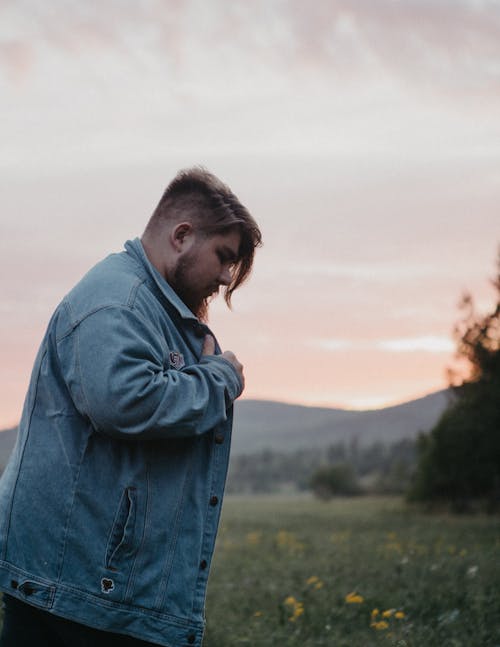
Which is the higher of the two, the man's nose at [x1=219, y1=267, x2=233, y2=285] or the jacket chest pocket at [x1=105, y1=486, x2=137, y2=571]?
the man's nose at [x1=219, y1=267, x2=233, y2=285]

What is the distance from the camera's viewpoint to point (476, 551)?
11219mm

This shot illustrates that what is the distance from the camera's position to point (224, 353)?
9.37 feet

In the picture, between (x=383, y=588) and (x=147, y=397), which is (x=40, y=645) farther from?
(x=383, y=588)

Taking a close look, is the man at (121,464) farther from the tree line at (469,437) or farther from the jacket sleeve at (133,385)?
the tree line at (469,437)

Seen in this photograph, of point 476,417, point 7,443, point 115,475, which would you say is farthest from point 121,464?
point 7,443

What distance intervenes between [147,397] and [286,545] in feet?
42.1

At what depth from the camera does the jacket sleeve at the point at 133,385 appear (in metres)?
2.47

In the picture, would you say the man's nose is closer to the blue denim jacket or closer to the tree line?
the blue denim jacket

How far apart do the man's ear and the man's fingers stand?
1.12 ft

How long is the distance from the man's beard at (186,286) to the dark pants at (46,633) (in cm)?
111

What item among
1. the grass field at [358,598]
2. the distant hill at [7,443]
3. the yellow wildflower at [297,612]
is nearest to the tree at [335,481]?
the distant hill at [7,443]

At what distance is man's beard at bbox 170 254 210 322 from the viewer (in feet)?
9.23

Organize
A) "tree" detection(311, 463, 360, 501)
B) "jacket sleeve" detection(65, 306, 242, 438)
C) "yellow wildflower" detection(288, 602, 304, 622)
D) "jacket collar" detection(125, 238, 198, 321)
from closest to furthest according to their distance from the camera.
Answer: "jacket sleeve" detection(65, 306, 242, 438) → "jacket collar" detection(125, 238, 198, 321) → "yellow wildflower" detection(288, 602, 304, 622) → "tree" detection(311, 463, 360, 501)

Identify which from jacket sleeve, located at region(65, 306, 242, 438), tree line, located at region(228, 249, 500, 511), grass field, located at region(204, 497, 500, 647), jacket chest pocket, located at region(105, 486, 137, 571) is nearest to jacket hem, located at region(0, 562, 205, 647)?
jacket chest pocket, located at region(105, 486, 137, 571)
